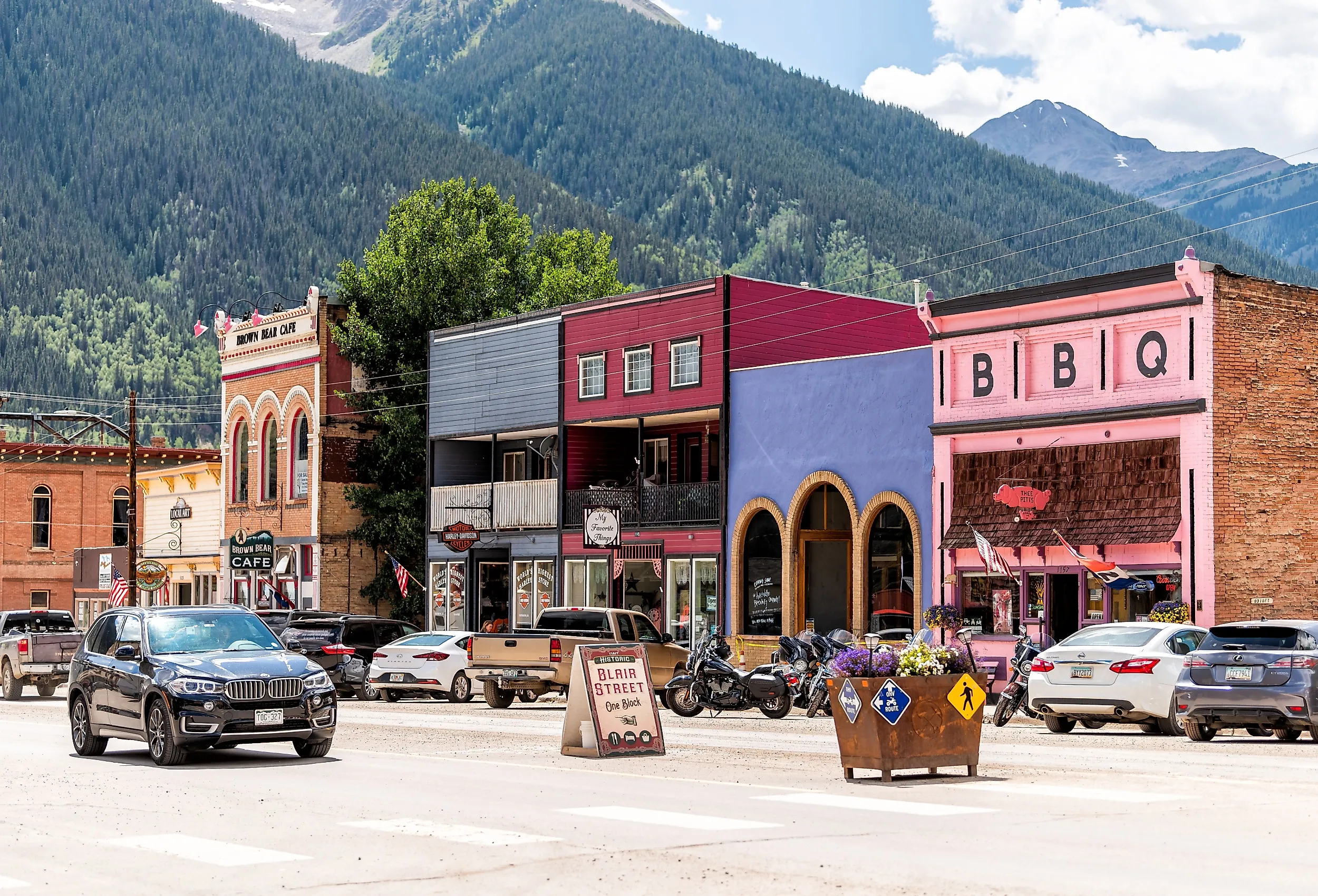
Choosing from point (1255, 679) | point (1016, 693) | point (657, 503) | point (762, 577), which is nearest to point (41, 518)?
point (657, 503)

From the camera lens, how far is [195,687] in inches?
778

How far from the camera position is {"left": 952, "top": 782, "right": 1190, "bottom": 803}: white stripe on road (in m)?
15.0

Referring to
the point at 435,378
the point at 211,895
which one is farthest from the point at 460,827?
the point at 435,378

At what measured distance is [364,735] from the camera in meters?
24.8

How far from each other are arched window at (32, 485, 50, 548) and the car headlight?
204 feet

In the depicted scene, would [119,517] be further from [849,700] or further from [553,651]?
[849,700]

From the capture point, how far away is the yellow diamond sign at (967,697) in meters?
17.0

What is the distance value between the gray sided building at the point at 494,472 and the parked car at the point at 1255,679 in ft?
89.7

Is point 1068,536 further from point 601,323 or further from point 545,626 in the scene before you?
point 601,323

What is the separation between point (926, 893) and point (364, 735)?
15816mm

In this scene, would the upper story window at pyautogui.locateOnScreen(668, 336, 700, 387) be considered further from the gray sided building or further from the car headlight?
the car headlight

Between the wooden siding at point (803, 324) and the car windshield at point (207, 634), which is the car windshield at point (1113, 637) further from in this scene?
the wooden siding at point (803, 324)

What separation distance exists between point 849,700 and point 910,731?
624 millimetres

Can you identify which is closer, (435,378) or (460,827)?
(460,827)
